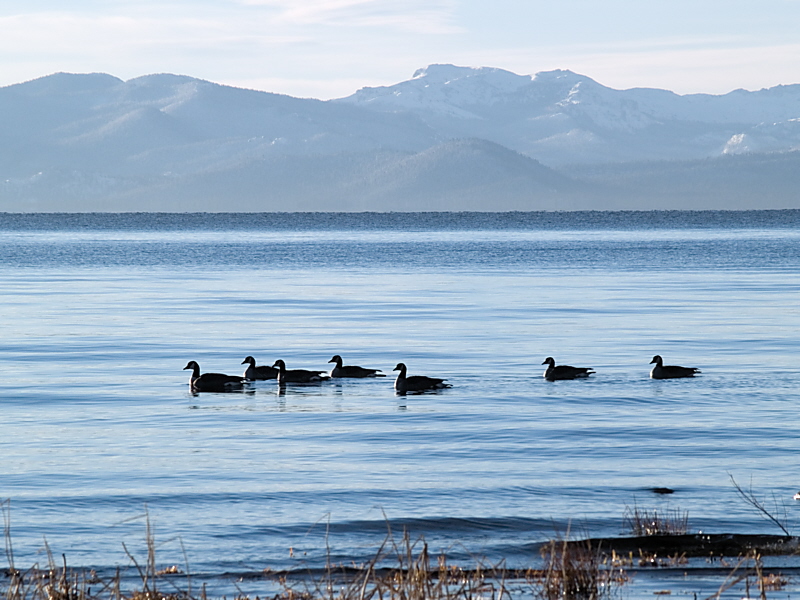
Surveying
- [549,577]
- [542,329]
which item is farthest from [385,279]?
[549,577]

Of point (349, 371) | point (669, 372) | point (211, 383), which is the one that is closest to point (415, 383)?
point (349, 371)

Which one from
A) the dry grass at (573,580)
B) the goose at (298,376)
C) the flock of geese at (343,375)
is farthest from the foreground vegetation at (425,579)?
the goose at (298,376)

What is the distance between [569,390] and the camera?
2480cm

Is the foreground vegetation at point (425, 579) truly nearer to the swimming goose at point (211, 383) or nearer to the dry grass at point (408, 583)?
the dry grass at point (408, 583)

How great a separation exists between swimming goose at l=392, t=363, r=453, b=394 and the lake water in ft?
0.78

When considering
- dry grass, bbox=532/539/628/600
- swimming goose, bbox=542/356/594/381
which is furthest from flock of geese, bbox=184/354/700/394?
dry grass, bbox=532/539/628/600

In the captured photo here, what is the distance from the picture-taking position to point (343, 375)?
26766mm

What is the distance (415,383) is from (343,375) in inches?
108

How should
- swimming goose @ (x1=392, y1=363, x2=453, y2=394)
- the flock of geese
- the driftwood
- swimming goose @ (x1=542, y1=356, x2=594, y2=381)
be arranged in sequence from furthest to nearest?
swimming goose @ (x1=542, y1=356, x2=594, y2=381) → the flock of geese → swimming goose @ (x1=392, y1=363, x2=453, y2=394) → the driftwood

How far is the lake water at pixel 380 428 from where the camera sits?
47.8 feet

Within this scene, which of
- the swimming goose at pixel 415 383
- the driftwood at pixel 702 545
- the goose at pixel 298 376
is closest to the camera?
the driftwood at pixel 702 545

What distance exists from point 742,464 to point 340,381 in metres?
11.1

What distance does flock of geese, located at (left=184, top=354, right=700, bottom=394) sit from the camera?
24828mm

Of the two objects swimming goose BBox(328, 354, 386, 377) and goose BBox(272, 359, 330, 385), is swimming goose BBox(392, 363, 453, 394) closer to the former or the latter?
swimming goose BBox(328, 354, 386, 377)
